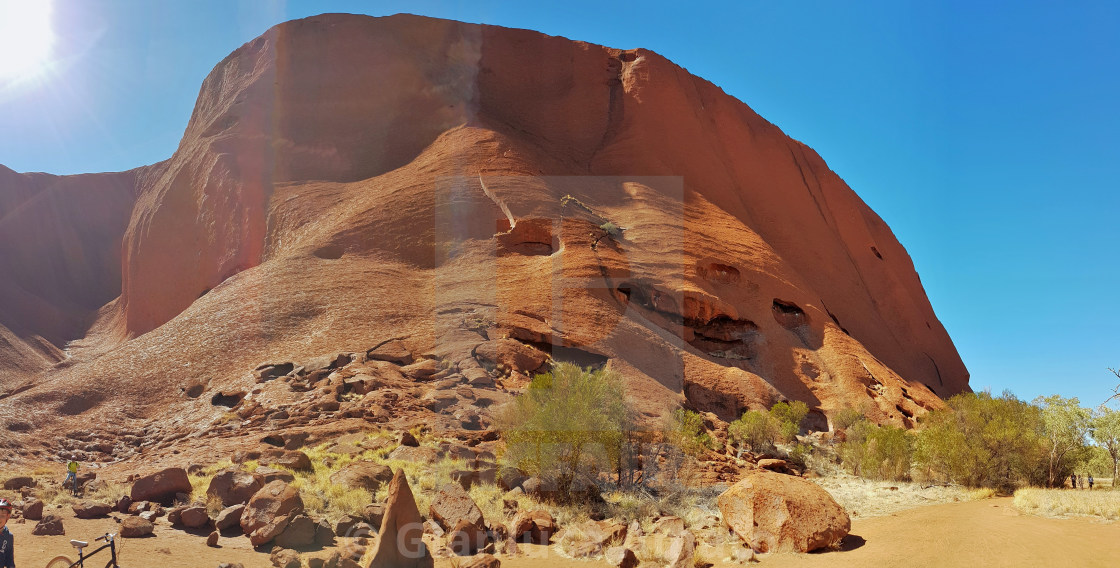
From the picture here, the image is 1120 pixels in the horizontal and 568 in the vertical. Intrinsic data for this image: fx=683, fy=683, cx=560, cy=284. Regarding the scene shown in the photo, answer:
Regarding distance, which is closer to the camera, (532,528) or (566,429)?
(532,528)

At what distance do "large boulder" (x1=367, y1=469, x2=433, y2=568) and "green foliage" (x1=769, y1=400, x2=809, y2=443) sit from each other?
53.1ft

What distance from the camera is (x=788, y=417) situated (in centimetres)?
2420

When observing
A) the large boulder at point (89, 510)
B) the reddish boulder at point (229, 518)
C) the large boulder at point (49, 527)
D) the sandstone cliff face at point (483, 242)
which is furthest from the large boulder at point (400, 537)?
the sandstone cliff face at point (483, 242)

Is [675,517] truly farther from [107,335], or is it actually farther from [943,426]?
[107,335]

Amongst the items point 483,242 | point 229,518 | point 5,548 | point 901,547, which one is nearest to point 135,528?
point 229,518

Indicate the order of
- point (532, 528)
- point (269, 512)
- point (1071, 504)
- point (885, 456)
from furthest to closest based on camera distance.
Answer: point (885, 456), point (532, 528), point (1071, 504), point (269, 512)

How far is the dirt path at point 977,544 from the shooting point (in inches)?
339

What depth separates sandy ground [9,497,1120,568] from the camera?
343 inches

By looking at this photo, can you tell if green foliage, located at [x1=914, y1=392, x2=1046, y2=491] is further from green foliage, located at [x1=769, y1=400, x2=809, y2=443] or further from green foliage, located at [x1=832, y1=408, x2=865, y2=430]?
green foliage, located at [x1=832, y1=408, x2=865, y2=430]

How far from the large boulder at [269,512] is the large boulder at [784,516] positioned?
23.3 ft

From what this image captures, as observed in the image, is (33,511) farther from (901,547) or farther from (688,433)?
(688,433)

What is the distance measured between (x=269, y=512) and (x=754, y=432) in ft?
50.8

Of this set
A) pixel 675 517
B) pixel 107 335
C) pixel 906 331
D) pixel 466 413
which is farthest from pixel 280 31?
pixel 906 331

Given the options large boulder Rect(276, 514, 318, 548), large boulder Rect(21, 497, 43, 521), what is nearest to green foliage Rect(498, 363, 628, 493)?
large boulder Rect(276, 514, 318, 548)
